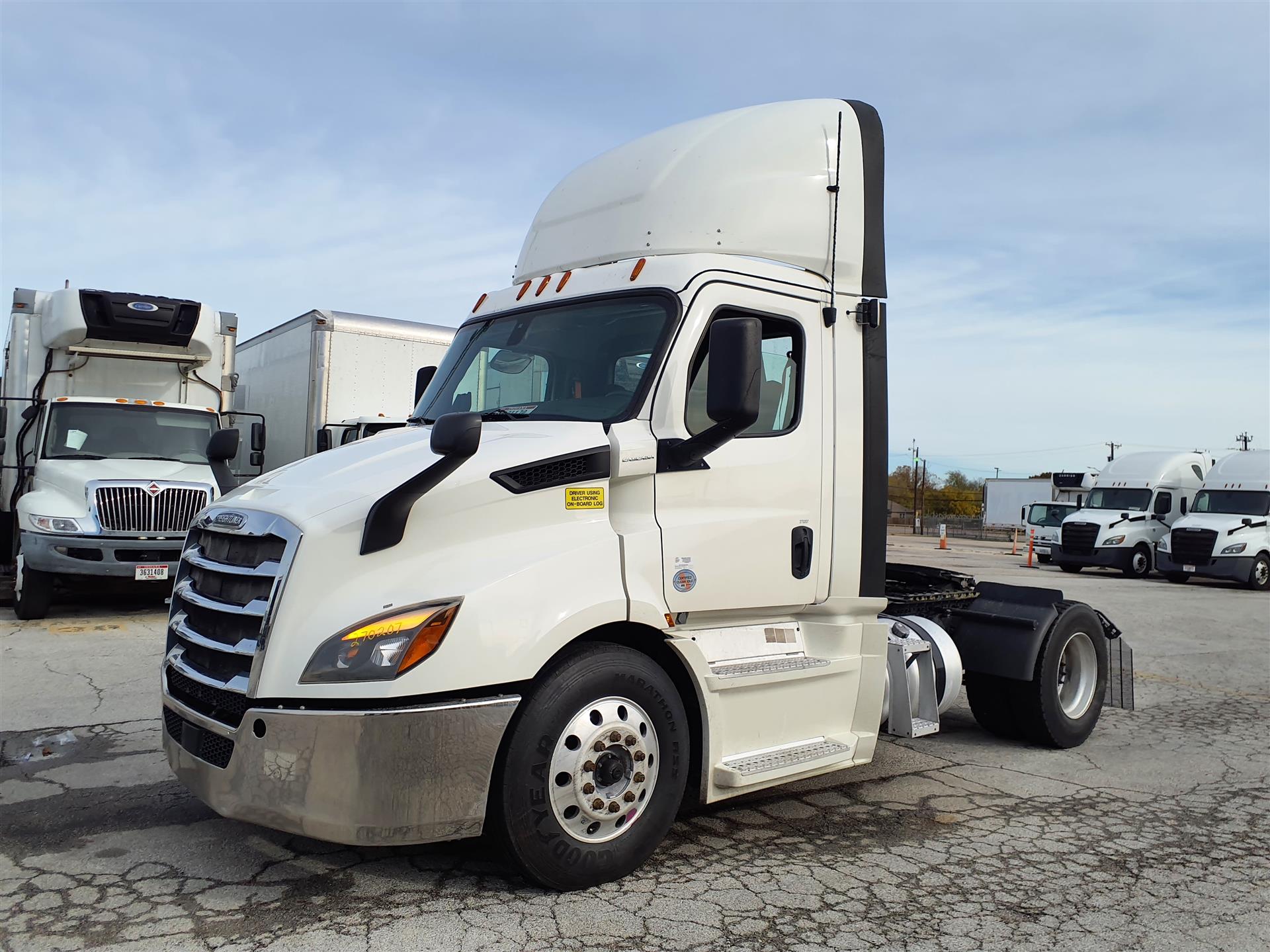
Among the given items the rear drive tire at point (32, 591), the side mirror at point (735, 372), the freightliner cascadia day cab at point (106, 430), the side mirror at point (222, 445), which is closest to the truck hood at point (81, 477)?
the freightliner cascadia day cab at point (106, 430)

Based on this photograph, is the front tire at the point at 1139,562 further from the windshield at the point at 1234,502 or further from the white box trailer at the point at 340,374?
the white box trailer at the point at 340,374

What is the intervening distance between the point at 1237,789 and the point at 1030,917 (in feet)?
8.72

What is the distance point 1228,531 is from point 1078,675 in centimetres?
1833

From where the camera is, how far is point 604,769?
13.3 feet

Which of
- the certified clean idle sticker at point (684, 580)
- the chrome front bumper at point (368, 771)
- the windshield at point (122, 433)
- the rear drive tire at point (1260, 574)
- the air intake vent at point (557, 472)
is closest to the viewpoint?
the chrome front bumper at point (368, 771)

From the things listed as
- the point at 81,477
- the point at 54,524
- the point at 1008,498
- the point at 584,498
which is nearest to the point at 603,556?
the point at 584,498

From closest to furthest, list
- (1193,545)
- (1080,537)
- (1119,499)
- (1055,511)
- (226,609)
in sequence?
1. (226,609)
2. (1193,545)
3. (1080,537)
4. (1119,499)
5. (1055,511)

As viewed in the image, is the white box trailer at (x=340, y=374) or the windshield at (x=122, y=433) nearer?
the windshield at (x=122, y=433)

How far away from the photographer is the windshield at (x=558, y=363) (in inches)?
178

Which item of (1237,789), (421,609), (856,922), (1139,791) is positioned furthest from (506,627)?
(1237,789)

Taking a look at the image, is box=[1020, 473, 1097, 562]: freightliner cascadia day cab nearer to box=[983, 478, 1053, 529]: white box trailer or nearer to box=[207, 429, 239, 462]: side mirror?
Answer: box=[983, 478, 1053, 529]: white box trailer

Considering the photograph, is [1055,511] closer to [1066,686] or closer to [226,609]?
[1066,686]

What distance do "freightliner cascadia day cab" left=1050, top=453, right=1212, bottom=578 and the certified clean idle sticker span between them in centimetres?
2314

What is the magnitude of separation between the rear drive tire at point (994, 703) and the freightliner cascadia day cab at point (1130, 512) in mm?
19885
